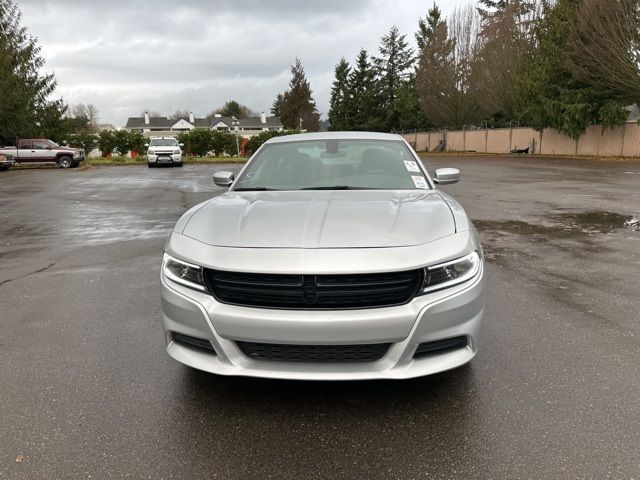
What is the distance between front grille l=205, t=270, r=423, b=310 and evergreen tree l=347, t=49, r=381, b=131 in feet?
211

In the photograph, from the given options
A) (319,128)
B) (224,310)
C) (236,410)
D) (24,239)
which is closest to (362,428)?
(236,410)

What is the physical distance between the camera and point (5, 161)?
27.7 metres

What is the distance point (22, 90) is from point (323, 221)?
37.1 m

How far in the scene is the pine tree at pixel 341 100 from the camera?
70.6m

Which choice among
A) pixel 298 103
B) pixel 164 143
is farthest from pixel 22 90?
pixel 298 103

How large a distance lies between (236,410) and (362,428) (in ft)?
2.34

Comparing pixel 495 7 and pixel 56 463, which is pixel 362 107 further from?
pixel 56 463

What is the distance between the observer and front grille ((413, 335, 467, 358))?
2.55 m

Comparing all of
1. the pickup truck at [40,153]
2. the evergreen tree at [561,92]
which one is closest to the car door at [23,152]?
the pickup truck at [40,153]

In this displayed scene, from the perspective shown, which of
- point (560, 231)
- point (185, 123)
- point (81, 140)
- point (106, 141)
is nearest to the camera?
point (560, 231)

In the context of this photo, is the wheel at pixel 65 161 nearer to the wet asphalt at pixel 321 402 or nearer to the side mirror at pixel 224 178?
the wet asphalt at pixel 321 402

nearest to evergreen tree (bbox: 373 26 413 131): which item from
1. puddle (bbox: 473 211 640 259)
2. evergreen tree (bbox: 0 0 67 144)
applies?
evergreen tree (bbox: 0 0 67 144)

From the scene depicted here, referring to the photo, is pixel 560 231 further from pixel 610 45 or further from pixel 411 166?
pixel 610 45

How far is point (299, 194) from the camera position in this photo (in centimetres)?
363
